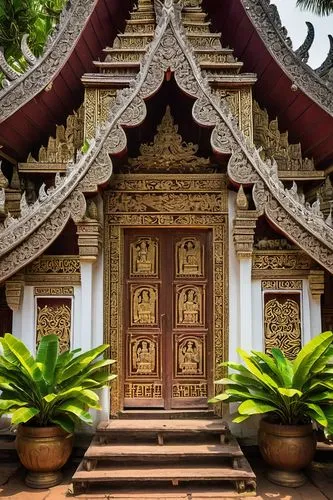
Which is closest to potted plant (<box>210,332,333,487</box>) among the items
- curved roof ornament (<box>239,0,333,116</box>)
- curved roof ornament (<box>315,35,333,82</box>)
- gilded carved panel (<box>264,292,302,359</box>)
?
gilded carved panel (<box>264,292,302,359</box>)

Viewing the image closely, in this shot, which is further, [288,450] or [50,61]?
[50,61]

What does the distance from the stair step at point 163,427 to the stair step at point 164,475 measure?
1.51ft

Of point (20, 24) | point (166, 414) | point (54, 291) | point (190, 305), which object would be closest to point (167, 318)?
point (190, 305)

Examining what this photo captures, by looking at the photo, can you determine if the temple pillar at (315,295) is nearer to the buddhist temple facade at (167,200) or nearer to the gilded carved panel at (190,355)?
the buddhist temple facade at (167,200)

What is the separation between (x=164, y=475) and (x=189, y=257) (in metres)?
2.36

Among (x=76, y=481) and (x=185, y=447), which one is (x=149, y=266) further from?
(x=76, y=481)

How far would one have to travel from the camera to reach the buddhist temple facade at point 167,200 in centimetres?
464

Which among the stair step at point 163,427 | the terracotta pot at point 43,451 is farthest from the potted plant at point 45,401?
the stair step at point 163,427

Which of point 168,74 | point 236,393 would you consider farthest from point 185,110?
point 236,393

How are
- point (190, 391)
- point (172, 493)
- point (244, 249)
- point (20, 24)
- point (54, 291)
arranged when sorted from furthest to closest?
point (20, 24), point (190, 391), point (54, 291), point (244, 249), point (172, 493)

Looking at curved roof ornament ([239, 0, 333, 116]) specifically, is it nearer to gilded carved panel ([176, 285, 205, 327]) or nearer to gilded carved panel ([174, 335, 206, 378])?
gilded carved panel ([176, 285, 205, 327])

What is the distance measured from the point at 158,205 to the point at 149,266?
730mm

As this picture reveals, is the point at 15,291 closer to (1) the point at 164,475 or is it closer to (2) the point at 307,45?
(1) the point at 164,475

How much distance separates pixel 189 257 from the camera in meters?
5.36
